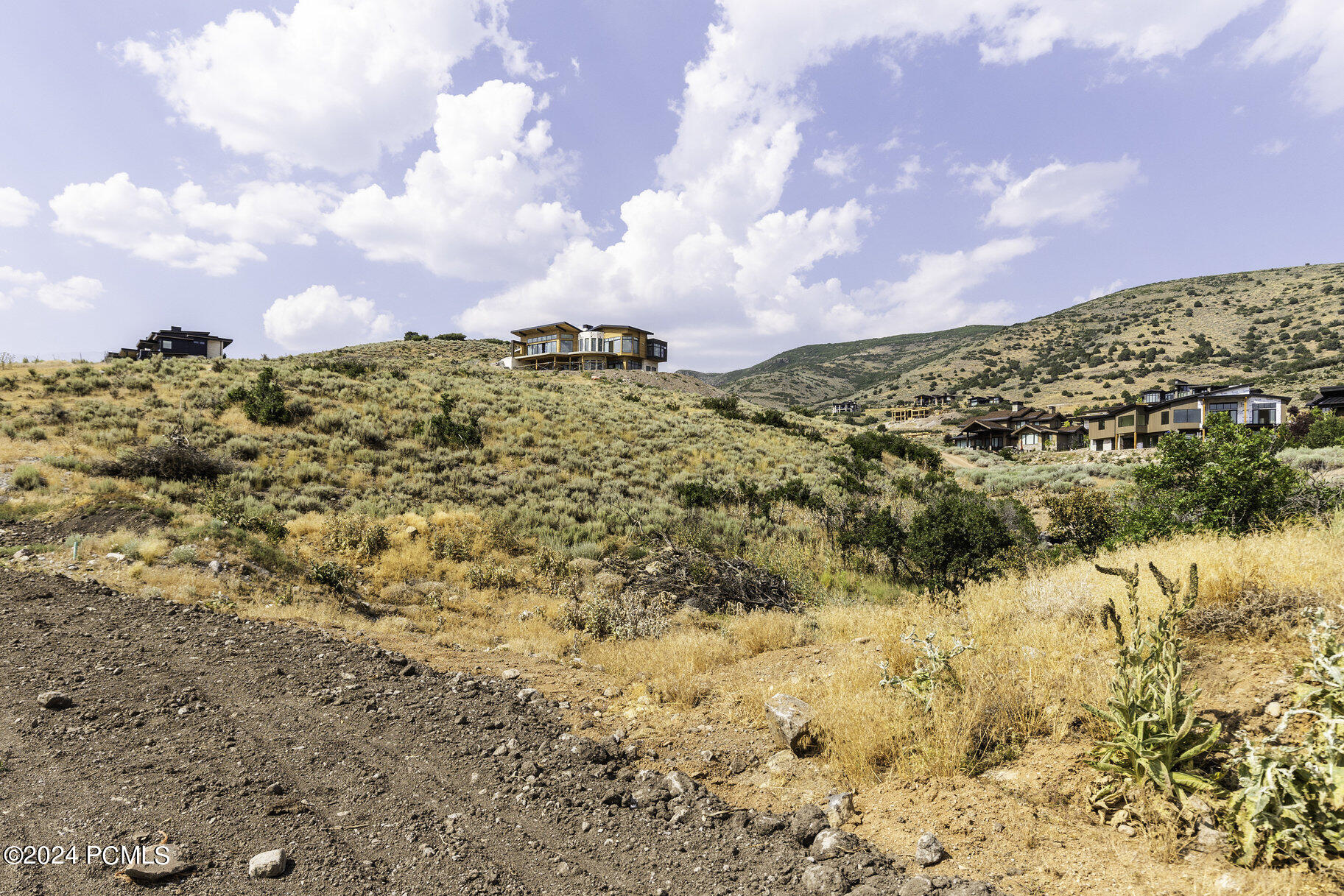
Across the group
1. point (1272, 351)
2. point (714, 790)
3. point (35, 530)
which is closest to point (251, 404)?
point (35, 530)

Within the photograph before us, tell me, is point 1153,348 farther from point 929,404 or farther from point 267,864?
point 267,864

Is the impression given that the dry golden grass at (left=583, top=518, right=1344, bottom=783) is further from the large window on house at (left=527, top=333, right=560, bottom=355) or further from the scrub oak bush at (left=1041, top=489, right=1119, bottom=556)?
the large window on house at (left=527, top=333, right=560, bottom=355)

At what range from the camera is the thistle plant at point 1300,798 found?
107 inches

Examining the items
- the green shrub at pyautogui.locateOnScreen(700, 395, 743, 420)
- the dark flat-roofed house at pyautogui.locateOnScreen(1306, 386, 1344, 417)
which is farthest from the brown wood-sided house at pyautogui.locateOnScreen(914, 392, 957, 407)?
the green shrub at pyautogui.locateOnScreen(700, 395, 743, 420)

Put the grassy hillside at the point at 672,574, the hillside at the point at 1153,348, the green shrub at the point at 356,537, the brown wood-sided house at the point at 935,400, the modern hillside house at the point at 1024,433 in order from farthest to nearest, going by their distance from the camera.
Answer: the brown wood-sided house at the point at 935,400, the hillside at the point at 1153,348, the modern hillside house at the point at 1024,433, the green shrub at the point at 356,537, the grassy hillside at the point at 672,574

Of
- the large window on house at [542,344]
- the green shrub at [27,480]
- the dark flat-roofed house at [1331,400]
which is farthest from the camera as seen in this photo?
the large window on house at [542,344]

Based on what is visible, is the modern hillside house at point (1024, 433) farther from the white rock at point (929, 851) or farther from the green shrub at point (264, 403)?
the white rock at point (929, 851)

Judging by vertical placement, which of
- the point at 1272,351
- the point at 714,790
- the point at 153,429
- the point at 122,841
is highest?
the point at 1272,351

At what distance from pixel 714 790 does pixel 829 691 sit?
134cm

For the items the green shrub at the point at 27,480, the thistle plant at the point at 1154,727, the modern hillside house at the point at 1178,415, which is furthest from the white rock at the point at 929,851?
the modern hillside house at the point at 1178,415

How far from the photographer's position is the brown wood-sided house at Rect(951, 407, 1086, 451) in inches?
2552

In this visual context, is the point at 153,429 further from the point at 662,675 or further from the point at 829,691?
the point at 829,691

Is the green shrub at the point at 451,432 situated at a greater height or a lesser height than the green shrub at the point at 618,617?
greater

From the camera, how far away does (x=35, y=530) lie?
32.3ft
